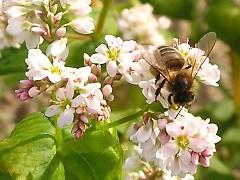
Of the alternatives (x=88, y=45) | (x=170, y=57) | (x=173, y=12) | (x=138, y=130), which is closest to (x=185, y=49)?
(x=170, y=57)

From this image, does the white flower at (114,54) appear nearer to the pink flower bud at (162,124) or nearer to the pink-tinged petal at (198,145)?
the pink flower bud at (162,124)

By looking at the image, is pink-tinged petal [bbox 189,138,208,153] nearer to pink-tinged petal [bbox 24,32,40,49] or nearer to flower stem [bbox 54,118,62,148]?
flower stem [bbox 54,118,62,148]

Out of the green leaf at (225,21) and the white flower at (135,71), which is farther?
the green leaf at (225,21)

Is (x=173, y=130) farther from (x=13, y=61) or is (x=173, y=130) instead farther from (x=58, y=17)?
(x=13, y=61)

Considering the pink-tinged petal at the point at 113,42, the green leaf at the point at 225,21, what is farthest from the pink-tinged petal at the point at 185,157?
the green leaf at the point at 225,21

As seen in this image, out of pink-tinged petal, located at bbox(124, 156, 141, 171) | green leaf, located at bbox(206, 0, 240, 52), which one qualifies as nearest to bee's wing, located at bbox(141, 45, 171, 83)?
pink-tinged petal, located at bbox(124, 156, 141, 171)

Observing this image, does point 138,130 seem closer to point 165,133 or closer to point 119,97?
point 165,133

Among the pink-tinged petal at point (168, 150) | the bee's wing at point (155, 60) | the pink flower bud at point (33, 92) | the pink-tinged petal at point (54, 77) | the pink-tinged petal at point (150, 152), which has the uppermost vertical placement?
the bee's wing at point (155, 60)
